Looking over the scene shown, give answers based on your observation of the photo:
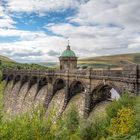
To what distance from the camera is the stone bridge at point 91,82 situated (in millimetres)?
38688

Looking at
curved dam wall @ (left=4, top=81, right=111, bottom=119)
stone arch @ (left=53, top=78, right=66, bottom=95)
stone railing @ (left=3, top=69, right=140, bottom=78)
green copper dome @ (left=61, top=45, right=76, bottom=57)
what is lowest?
curved dam wall @ (left=4, top=81, right=111, bottom=119)

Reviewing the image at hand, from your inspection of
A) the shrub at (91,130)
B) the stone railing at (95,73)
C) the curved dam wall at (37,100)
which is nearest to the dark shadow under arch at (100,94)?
the curved dam wall at (37,100)

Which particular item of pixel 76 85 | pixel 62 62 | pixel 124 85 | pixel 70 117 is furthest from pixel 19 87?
pixel 124 85

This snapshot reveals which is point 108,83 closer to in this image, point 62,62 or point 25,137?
point 25,137

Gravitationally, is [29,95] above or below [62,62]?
below

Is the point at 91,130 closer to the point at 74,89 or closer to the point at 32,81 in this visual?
the point at 74,89

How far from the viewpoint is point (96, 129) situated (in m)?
37.8

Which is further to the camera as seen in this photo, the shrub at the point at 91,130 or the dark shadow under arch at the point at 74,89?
the dark shadow under arch at the point at 74,89

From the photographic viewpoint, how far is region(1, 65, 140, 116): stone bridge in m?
38.7

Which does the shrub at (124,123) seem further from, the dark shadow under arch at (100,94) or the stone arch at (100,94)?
the dark shadow under arch at (100,94)

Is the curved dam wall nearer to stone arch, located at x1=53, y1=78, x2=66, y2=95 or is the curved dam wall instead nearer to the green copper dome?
stone arch, located at x1=53, y1=78, x2=66, y2=95

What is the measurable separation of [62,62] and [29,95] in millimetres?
14164

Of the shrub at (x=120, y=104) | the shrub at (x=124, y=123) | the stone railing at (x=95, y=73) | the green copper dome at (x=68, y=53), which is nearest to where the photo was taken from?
the shrub at (x=124, y=123)

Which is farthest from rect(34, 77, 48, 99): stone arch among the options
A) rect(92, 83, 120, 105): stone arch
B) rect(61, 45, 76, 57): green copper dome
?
rect(92, 83, 120, 105): stone arch
